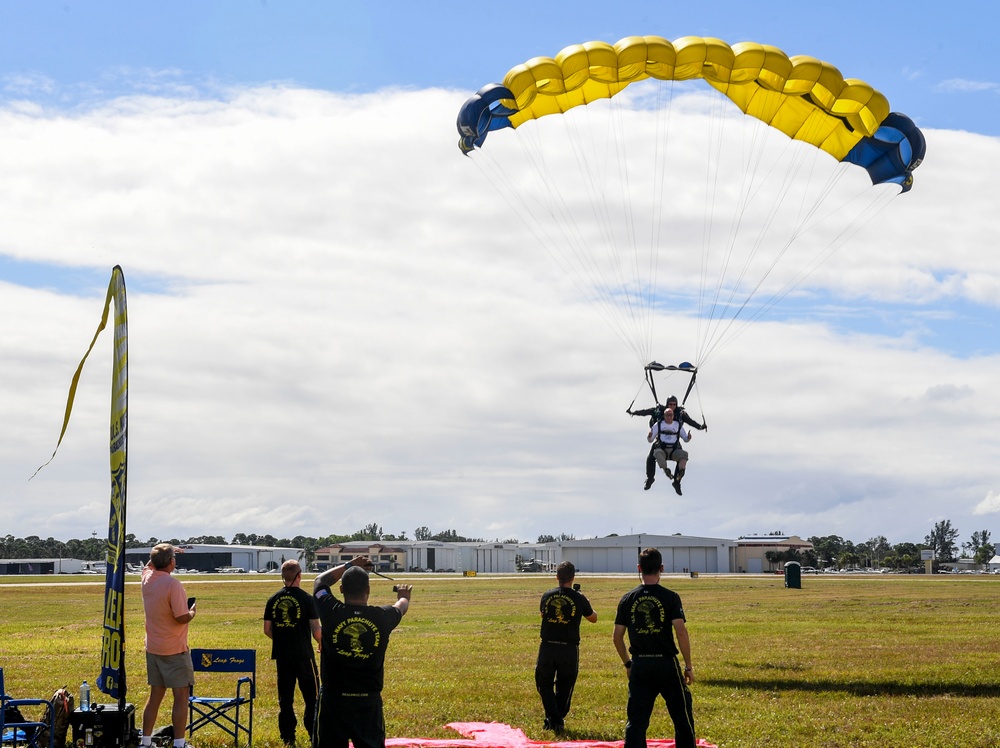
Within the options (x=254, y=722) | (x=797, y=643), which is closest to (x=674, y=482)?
(x=797, y=643)

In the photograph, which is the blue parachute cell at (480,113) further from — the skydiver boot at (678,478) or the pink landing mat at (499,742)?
the pink landing mat at (499,742)

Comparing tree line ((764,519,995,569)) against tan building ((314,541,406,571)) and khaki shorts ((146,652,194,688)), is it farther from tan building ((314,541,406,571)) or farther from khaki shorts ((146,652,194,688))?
khaki shorts ((146,652,194,688))

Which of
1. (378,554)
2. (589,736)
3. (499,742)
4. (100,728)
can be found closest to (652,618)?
(499,742)

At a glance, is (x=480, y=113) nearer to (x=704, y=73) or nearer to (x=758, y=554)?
(x=704, y=73)

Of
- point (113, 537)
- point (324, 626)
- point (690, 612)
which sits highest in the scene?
point (113, 537)

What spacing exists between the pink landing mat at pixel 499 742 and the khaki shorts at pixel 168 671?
2.04 metres

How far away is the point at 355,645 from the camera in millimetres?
6824

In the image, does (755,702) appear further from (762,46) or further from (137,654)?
(137,654)

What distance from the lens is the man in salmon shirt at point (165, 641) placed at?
8.73 metres

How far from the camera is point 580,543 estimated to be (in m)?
103

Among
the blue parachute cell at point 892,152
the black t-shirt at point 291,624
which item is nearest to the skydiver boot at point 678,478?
the blue parachute cell at point 892,152

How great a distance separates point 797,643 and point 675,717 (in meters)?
12.6

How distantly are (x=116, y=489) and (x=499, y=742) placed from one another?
4.16 meters

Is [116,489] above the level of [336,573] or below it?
above
